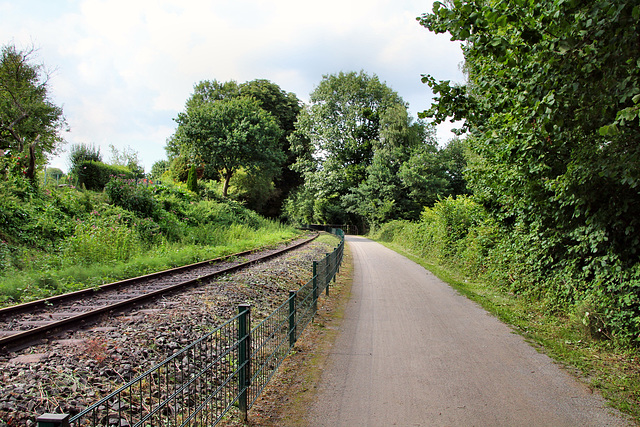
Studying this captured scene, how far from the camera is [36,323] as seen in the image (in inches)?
236

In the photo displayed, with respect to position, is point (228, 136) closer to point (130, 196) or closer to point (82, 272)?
point (130, 196)

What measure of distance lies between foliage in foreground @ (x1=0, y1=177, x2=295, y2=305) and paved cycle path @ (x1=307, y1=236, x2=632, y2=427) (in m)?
6.36

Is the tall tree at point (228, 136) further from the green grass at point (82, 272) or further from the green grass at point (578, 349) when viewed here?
the green grass at point (578, 349)

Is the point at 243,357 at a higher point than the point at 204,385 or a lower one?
higher

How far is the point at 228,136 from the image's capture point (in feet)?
110

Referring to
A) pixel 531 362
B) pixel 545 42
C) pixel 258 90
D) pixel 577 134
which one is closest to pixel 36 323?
pixel 531 362

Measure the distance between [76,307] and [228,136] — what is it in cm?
2784

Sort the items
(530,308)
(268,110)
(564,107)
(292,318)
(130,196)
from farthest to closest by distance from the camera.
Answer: (268,110) < (130,196) < (530,308) < (292,318) < (564,107)

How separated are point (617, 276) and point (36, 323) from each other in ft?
28.7

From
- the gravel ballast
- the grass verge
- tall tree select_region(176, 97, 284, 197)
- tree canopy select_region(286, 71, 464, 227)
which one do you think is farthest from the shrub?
the grass verge

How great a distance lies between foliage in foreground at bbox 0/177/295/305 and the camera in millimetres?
9406

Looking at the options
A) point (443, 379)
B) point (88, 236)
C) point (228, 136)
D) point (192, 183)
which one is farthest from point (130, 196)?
point (443, 379)

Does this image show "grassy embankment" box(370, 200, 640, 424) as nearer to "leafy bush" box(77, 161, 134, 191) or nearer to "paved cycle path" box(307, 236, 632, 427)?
"paved cycle path" box(307, 236, 632, 427)

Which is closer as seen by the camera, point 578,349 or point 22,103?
point 578,349
